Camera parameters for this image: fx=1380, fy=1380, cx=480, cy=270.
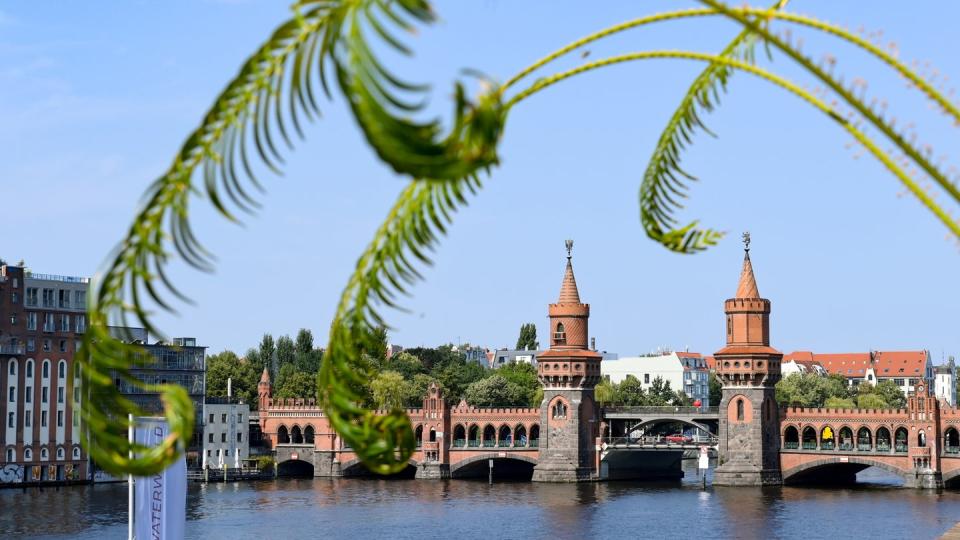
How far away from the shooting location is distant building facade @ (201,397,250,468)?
131 meters

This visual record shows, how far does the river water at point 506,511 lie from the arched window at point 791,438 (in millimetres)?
4839

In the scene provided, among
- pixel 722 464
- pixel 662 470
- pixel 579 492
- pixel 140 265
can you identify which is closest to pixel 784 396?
pixel 662 470

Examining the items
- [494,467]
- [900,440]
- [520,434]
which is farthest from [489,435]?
[900,440]

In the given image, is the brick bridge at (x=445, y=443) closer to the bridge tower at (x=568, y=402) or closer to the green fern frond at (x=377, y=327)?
the bridge tower at (x=568, y=402)

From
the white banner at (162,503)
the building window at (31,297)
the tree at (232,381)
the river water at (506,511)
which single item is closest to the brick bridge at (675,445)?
the river water at (506,511)

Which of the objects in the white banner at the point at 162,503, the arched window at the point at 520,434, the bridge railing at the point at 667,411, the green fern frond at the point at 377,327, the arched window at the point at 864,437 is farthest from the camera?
the arched window at the point at 520,434

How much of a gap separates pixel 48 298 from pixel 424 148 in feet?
387

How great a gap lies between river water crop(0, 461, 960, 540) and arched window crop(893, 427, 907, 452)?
10.6 feet

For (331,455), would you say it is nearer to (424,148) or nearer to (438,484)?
(438,484)

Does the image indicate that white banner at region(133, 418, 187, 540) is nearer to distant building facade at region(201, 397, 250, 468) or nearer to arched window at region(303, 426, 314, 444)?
distant building facade at region(201, 397, 250, 468)

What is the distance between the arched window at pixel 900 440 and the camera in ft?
359

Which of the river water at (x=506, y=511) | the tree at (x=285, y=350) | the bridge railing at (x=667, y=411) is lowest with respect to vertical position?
the river water at (x=506, y=511)

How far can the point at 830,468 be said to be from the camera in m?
116

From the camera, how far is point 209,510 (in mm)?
94812
